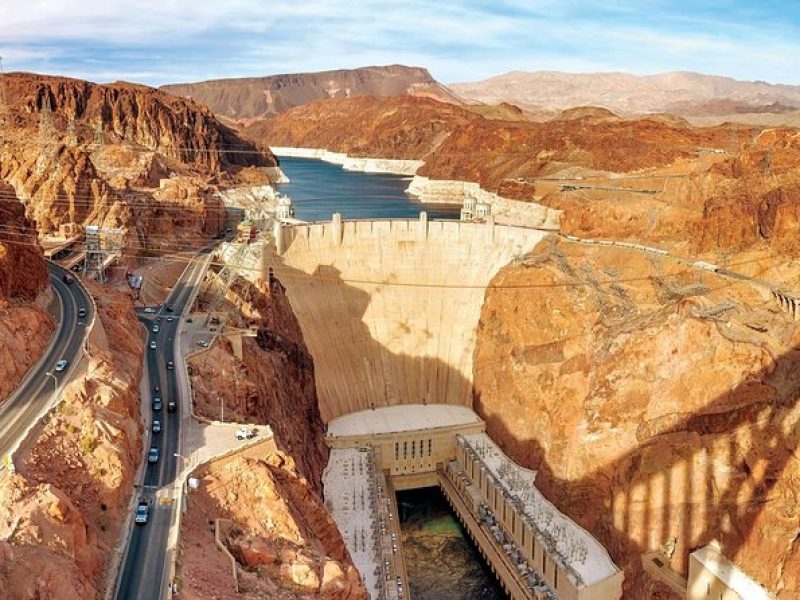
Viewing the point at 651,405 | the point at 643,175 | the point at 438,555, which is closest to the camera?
the point at 651,405

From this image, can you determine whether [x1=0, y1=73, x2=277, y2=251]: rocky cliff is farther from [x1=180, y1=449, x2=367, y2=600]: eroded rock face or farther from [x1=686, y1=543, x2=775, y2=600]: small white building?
[x1=686, y1=543, x2=775, y2=600]: small white building

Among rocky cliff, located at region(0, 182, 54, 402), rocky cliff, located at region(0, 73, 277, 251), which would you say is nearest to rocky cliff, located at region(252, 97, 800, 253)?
rocky cliff, located at region(0, 73, 277, 251)

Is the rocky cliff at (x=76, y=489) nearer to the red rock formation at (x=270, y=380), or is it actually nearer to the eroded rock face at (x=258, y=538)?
the eroded rock face at (x=258, y=538)

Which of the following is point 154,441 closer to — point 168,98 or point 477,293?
point 477,293

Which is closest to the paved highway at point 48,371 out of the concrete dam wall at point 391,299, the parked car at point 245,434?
the parked car at point 245,434

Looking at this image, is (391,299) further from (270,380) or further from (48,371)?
(48,371)

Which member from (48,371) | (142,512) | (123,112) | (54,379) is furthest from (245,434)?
(123,112)
